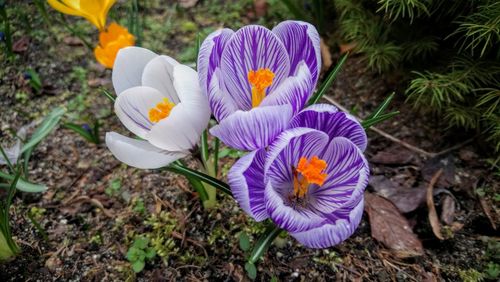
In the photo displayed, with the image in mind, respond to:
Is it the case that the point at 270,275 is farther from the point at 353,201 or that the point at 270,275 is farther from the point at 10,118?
the point at 10,118

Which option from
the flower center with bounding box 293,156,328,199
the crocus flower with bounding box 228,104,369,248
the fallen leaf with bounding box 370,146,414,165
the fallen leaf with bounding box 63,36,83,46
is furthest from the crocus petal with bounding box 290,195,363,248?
the fallen leaf with bounding box 63,36,83,46

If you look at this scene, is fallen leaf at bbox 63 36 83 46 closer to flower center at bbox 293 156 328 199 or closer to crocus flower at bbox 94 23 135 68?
crocus flower at bbox 94 23 135 68

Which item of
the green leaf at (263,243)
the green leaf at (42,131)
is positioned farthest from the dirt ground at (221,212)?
the green leaf at (263,243)

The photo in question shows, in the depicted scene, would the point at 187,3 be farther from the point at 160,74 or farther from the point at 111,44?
the point at 160,74

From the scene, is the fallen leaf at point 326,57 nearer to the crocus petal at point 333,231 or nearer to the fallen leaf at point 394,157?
the fallen leaf at point 394,157

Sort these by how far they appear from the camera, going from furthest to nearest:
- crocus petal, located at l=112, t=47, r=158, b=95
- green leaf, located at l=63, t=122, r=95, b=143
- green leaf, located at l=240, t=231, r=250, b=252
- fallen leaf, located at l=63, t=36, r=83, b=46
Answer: fallen leaf, located at l=63, t=36, r=83, b=46 < green leaf, located at l=63, t=122, r=95, b=143 < green leaf, located at l=240, t=231, r=250, b=252 < crocus petal, located at l=112, t=47, r=158, b=95

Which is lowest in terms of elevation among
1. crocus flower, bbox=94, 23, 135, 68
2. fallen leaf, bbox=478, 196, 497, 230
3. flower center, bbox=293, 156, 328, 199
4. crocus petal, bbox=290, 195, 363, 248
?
fallen leaf, bbox=478, 196, 497, 230
